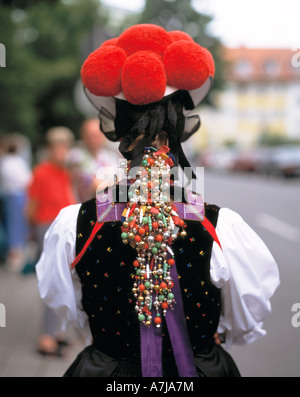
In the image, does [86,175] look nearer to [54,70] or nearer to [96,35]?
[96,35]

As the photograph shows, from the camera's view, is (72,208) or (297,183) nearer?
(72,208)

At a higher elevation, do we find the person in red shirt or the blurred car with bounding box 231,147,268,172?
the person in red shirt

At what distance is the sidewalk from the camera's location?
3621 millimetres

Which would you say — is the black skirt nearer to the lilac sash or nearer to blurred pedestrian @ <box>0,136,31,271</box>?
the lilac sash

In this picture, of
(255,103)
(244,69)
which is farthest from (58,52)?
(255,103)

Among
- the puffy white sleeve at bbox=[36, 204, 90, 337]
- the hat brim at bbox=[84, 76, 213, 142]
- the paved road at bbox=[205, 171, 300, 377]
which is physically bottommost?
the paved road at bbox=[205, 171, 300, 377]

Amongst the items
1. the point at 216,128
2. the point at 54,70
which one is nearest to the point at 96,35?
the point at 54,70

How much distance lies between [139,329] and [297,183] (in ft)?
59.1

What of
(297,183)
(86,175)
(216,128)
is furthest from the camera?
(216,128)

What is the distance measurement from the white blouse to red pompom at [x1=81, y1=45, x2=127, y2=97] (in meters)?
0.45

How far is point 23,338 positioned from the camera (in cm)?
425

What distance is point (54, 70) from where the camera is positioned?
19172 mm

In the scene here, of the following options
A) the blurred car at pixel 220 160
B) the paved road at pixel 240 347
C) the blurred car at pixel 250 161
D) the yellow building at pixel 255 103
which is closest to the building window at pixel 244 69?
the yellow building at pixel 255 103

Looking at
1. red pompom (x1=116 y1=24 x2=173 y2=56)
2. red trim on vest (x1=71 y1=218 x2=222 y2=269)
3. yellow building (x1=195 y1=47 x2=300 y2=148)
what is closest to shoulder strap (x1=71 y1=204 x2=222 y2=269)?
red trim on vest (x1=71 y1=218 x2=222 y2=269)
